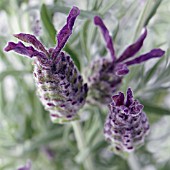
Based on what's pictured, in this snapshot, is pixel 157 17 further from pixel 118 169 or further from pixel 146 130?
pixel 118 169

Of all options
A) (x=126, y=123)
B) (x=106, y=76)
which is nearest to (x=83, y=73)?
(x=106, y=76)

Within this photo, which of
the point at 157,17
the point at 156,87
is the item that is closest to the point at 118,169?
the point at 156,87

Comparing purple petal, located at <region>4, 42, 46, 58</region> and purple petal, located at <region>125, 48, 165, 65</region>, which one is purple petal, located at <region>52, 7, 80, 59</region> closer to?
purple petal, located at <region>4, 42, 46, 58</region>

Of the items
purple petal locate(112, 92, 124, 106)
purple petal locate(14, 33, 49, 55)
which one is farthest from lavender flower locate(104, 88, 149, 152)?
purple petal locate(14, 33, 49, 55)

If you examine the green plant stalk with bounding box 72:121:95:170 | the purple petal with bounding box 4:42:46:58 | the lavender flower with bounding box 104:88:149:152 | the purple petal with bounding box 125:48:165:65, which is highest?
the purple petal with bounding box 4:42:46:58

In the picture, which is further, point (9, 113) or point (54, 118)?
point (9, 113)

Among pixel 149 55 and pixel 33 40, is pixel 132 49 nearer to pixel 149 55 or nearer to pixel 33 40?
pixel 149 55
